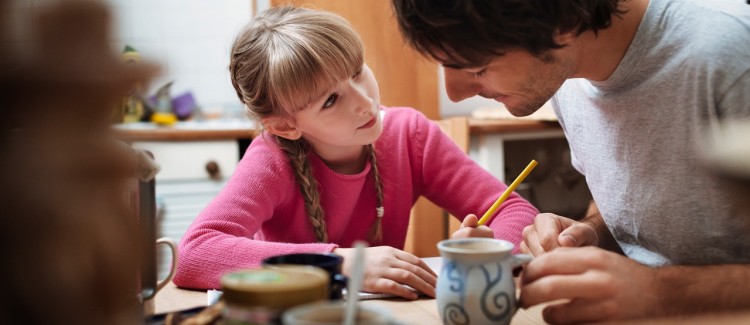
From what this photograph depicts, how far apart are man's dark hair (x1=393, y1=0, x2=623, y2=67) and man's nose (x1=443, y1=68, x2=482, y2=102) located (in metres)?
0.05

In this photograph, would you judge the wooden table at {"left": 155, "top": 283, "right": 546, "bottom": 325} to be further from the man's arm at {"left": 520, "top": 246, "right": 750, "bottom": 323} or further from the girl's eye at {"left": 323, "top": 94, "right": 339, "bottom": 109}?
the girl's eye at {"left": 323, "top": 94, "right": 339, "bottom": 109}

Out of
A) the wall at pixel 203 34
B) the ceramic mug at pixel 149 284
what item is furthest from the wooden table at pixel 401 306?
the wall at pixel 203 34

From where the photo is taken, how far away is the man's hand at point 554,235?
1.11m

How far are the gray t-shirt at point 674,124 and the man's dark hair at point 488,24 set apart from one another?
0.33 ft

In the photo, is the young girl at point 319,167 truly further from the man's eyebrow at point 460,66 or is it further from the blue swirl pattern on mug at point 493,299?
the blue swirl pattern on mug at point 493,299

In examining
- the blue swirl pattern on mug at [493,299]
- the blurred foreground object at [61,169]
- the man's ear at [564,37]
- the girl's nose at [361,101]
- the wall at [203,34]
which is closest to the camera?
the blurred foreground object at [61,169]

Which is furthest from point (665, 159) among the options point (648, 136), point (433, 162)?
point (433, 162)

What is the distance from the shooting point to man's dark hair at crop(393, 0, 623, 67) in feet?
3.53

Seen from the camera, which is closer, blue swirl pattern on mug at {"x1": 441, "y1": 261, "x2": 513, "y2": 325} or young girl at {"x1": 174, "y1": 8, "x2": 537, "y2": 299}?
blue swirl pattern on mug at {"x1": 441, "y1": 261, "x2": 513, "y2": 325}

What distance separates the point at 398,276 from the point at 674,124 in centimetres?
47

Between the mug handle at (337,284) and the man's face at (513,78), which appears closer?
the mug handle at (337,284)

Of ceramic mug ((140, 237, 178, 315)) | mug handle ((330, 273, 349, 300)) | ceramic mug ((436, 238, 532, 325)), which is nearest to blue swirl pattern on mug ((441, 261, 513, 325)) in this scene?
ceramic mug ((436, 238, 532, 325))

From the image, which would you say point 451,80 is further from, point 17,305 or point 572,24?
point 17,305

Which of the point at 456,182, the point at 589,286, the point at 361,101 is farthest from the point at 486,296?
the point at 456,182
